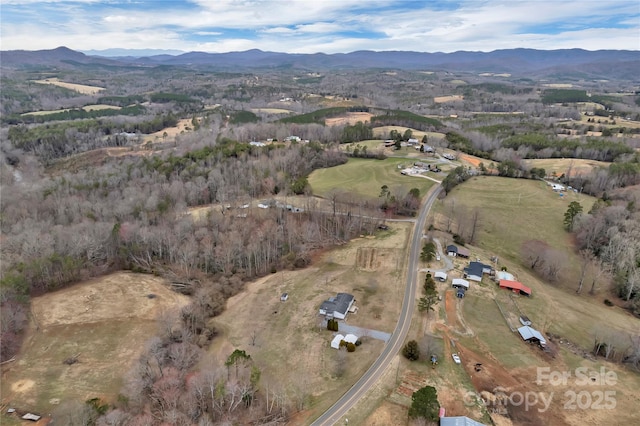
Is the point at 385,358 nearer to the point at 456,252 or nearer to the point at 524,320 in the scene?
the point at 524,320

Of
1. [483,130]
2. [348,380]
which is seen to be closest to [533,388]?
[348,380]

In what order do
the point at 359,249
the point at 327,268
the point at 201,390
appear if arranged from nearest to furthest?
the point at 201,390 → the point at 327,268 → the point at 359,249

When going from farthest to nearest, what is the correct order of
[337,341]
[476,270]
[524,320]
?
[476,270] < [524,320] < [337,341]

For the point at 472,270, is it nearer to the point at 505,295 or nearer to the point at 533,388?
the point at 505,295

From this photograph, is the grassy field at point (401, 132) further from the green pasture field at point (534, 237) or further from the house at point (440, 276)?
the house at point (440, 276)

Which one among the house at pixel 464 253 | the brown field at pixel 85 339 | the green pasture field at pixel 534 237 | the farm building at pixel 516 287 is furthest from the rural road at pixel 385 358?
the brown field at pixel 85 339

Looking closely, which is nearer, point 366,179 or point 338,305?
point 338,305

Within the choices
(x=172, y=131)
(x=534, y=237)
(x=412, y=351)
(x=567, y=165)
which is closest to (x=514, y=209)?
(x=534, y=237)
